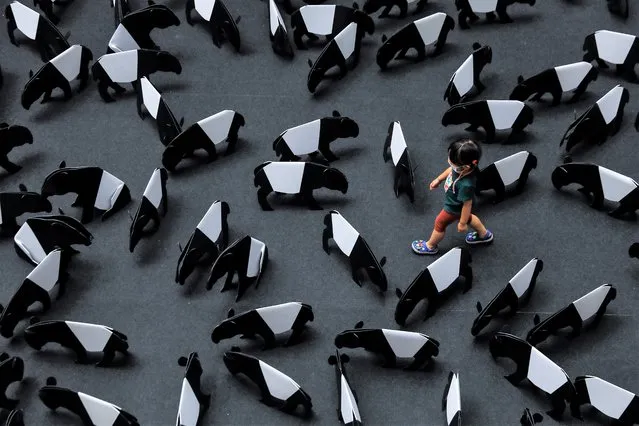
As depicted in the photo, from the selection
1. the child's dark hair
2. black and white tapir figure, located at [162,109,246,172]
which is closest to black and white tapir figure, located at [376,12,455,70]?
black and white tapir figure, located at [162,109,246,172]

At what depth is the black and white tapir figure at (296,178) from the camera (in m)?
Answer: 7.22

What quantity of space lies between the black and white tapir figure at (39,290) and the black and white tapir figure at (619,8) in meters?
4.77

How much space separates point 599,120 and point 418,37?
157cm

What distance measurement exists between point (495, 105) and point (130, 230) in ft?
8.82

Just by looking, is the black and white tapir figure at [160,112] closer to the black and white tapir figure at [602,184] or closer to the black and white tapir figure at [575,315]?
the black and white tapir figure at [602,184]

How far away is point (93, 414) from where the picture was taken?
6148mm

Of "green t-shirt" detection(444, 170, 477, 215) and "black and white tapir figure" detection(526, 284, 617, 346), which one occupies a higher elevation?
"green t-shirt" detection(444, 170, 477, 215)

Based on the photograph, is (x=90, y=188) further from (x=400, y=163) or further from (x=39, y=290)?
(x=400, y=163)

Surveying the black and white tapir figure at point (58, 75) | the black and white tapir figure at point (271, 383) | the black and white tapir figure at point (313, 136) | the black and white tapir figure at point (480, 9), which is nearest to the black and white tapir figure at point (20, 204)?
the black and white tapir figure at point (58, 75)

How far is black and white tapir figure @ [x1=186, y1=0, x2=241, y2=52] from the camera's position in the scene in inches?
333

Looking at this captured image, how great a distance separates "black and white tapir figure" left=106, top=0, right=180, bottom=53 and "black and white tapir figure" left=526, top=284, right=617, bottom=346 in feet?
12.7

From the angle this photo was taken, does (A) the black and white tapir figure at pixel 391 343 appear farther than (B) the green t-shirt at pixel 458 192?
No

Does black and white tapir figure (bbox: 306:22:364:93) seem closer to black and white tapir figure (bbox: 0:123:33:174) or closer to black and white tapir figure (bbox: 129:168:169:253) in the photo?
black and white tapir figure (bbox: 129:168:169:253)

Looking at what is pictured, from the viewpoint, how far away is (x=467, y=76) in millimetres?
7953
